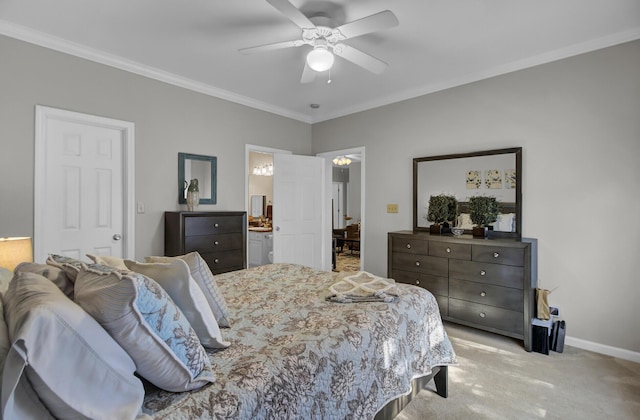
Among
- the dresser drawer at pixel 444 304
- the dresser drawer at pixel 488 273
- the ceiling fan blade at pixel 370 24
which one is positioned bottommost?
the dresser drawer at pixel 444 304

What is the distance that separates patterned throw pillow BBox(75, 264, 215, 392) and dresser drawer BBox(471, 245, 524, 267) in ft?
8.92

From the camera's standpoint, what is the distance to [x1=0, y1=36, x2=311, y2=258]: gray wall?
2.53 m

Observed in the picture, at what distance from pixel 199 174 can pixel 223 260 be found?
1.10m

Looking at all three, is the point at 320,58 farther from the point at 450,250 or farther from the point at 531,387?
the point at 531,387

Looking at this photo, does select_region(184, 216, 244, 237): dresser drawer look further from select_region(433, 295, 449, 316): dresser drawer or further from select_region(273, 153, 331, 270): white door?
select_region(433, 295, 449, 316): dresser drawer

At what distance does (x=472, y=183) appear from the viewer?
3.39 meters

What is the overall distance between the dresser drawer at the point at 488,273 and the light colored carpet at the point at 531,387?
1.90 feet

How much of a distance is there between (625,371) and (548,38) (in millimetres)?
2751

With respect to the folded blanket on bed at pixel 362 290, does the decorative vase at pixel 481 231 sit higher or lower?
higher

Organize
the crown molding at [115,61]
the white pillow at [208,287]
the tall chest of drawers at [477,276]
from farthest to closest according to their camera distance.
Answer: the tall chest of drawers at [477,276]
the crown molding at [115,61]
the white pillow at [208,287]

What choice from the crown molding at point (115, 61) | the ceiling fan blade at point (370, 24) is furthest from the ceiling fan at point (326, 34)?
the crown molding at point (115, 61)

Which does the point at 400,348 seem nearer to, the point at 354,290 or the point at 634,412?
the point at 354,290

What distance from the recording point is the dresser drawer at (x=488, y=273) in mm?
2791

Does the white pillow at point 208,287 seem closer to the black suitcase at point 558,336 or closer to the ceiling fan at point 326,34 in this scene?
the ceiling fan at point 326,34
